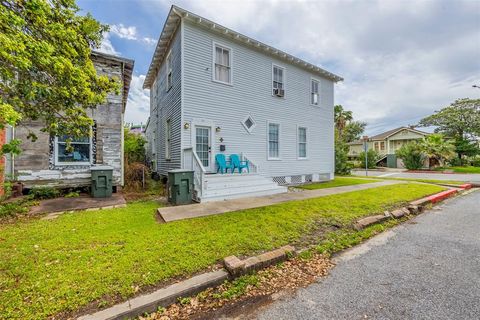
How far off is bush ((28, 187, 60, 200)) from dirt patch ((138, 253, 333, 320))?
734cm

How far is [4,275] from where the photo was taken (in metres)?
2.53

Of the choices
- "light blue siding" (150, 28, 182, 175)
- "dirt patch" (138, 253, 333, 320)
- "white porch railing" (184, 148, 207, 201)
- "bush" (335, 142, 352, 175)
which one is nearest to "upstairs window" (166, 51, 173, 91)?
"light blue siding" (150, 28, 182, 175)

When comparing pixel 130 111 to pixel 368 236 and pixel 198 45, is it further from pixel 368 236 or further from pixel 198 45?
pixel 368 236

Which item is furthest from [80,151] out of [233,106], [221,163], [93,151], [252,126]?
[252,126]

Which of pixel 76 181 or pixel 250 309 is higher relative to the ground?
pixel 76 181

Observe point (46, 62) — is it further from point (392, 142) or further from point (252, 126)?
point (392, 142)

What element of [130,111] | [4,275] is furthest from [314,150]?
[130,111]

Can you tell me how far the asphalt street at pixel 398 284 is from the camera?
2148 mm

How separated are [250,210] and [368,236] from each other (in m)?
2.69

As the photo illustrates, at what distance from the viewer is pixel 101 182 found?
23.9 feet

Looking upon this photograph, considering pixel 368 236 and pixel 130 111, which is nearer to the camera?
pixel 368 236

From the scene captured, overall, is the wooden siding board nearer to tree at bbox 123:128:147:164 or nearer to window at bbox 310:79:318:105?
tree at bbox 123:128:147:164

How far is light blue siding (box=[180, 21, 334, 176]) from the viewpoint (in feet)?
26.3

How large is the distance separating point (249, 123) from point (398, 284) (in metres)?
7.71
